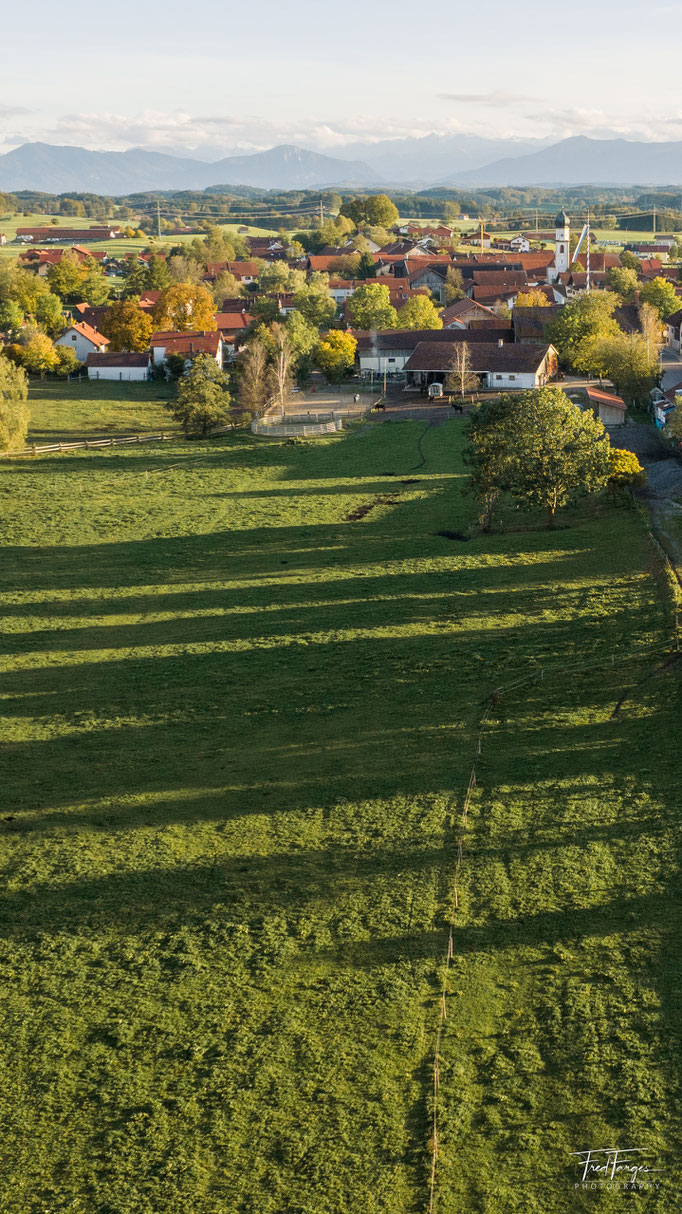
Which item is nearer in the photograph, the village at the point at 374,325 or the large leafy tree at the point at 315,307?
the village at the point at 374,325

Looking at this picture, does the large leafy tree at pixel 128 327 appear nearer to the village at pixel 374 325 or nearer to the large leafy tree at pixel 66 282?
the village at pixel 374 325

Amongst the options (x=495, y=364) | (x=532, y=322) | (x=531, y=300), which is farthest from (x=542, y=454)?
(x=531, y=300)

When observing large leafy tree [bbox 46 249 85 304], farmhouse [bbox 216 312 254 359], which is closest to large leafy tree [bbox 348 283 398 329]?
farmhouse [bbox 216 312 254 359]

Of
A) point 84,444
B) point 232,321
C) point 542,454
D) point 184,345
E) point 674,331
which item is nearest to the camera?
point 542,454

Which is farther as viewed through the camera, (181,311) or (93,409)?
(181,311)

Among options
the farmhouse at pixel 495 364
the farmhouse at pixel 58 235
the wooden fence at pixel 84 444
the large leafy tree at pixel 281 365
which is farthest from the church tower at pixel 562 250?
the farmhouse at pixel 58 235

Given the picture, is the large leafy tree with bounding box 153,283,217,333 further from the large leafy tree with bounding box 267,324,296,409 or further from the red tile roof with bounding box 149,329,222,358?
the large leafy tree with bounding box 267,324,296,409

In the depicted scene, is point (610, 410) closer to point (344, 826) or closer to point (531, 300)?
point (531, 300)
